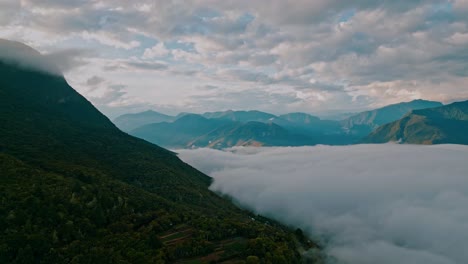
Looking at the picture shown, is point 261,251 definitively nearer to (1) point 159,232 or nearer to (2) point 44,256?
(1) point 159,232

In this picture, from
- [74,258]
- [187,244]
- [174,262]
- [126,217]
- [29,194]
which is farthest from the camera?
[126,217]

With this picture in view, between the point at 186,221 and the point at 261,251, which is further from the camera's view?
the point at 186,221

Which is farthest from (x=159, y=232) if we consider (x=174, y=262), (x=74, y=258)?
(x=74, y=258)

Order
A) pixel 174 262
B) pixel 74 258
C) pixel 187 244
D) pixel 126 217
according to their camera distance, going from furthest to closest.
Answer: pixel 126 217
pixel 187 244
pixel 174 262
pixel 74 258

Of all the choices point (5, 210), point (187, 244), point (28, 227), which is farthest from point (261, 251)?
point (5, 210)

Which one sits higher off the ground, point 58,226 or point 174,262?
point 58,226

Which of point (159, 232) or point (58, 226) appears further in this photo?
point (159, 232)

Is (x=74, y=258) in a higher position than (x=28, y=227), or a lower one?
lower

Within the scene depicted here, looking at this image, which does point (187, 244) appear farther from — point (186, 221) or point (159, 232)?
point (186, 221)

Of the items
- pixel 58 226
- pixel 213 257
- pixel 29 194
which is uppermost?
pixel 29 194
